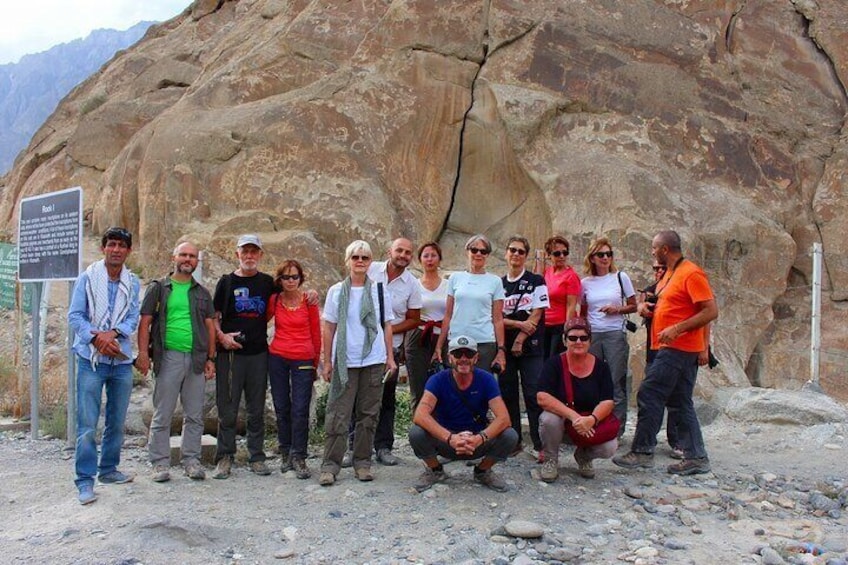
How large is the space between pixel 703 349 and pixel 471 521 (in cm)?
235

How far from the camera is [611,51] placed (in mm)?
12273

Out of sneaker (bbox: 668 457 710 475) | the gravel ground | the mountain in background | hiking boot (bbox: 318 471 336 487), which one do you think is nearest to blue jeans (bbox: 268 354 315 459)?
the gravel ground

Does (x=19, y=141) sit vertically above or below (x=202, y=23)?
above

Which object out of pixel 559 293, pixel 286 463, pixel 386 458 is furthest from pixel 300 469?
pixel 559 293

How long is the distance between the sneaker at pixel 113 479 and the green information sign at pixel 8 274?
15.0 feet

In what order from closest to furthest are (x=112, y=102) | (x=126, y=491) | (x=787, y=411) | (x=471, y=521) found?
(x=471, y=521)
(x=126, y=491)
(x=787, y=411)
(x=112, y=102)

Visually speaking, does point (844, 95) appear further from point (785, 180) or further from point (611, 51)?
point (611, 51)

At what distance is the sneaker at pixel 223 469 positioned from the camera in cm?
580

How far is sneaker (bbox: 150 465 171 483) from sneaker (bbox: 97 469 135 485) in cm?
16

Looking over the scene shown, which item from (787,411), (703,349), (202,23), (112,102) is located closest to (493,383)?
(703,349)

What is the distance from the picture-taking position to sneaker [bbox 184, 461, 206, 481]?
18.6ft

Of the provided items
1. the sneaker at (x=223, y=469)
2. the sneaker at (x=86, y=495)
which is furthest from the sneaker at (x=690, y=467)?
the sneaker at (x=86, y=495)

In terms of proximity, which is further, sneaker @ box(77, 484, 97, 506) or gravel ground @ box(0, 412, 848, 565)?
sneaker @ box(77, 484, 97, 506)

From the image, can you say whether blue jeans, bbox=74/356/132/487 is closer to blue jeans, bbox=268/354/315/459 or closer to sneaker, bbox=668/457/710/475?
blue jeans, bbox=268/354/315/459
